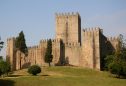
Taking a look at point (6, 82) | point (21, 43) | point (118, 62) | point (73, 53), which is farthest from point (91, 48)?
point (6, 82)

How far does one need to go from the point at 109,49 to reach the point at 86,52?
694 centimetres

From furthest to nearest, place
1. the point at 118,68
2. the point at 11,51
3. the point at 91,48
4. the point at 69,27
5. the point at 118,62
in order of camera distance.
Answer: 1. the point at 69,27
2. the point at 11,51
3. the point at 91,48
4. the point at 118,62
5. the point at 118,68

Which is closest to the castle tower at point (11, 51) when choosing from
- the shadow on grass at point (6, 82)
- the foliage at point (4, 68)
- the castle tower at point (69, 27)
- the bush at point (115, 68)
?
the castle tower at point (69, 27)

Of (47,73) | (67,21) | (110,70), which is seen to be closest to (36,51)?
(67,21)

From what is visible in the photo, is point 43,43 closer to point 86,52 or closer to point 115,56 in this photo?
point 86,52

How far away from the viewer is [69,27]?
109875 millimetres

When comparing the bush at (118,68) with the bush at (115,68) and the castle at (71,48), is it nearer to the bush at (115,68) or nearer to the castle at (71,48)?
the bush at (115,68)

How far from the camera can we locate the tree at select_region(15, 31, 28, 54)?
107312mm

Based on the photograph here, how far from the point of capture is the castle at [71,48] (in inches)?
3915

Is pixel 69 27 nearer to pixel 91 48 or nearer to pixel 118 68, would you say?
pixel 91 48

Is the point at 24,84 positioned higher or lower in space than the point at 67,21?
lower

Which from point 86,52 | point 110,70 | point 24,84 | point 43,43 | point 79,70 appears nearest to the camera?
point 24,84

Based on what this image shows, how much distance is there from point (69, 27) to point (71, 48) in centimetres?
817

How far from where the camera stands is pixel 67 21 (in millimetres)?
110812
